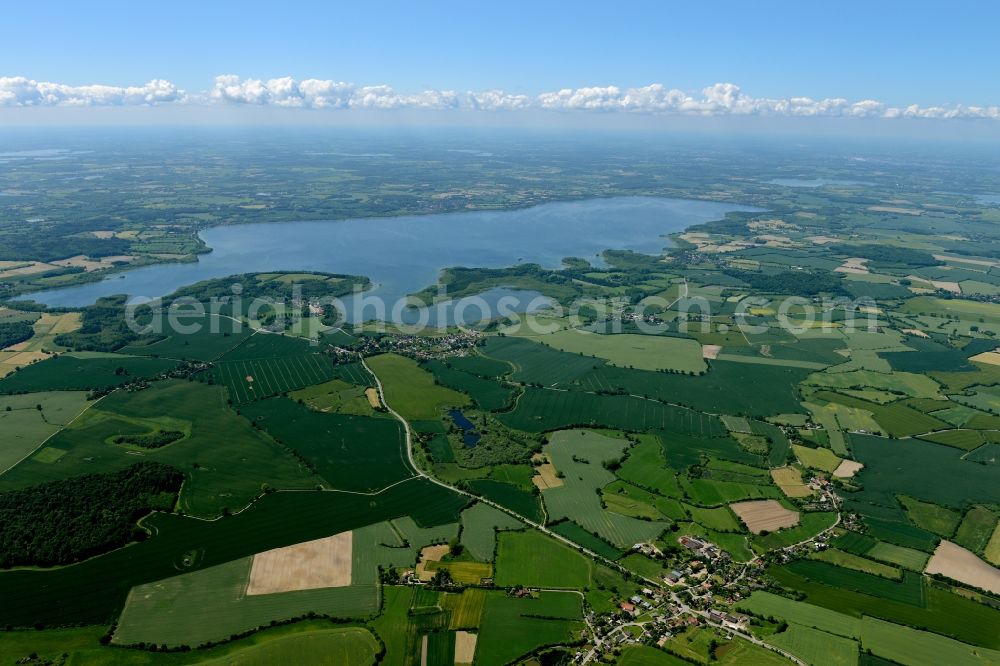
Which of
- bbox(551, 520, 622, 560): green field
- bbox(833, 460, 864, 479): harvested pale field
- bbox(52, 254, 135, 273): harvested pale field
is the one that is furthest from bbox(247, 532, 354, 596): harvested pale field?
bbox(52, 254, 135, 273): harvested pale field

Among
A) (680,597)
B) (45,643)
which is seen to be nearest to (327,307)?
(45,643)

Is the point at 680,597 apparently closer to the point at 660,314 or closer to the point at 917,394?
the point at 917,394

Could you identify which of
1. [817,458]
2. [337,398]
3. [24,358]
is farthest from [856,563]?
[24,358]

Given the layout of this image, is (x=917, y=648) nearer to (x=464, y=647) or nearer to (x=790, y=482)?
(x=790, y=482)

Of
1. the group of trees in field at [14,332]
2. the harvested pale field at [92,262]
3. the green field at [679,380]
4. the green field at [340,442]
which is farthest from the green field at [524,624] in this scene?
the harvested pale field at [92,262]

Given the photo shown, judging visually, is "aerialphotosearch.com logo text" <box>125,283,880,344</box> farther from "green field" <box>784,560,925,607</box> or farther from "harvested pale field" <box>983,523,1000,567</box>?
"green field" <box>784,560,925,607</box>

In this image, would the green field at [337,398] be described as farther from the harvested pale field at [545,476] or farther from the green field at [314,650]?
the green field at [314,650]

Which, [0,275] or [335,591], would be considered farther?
[0,275]
